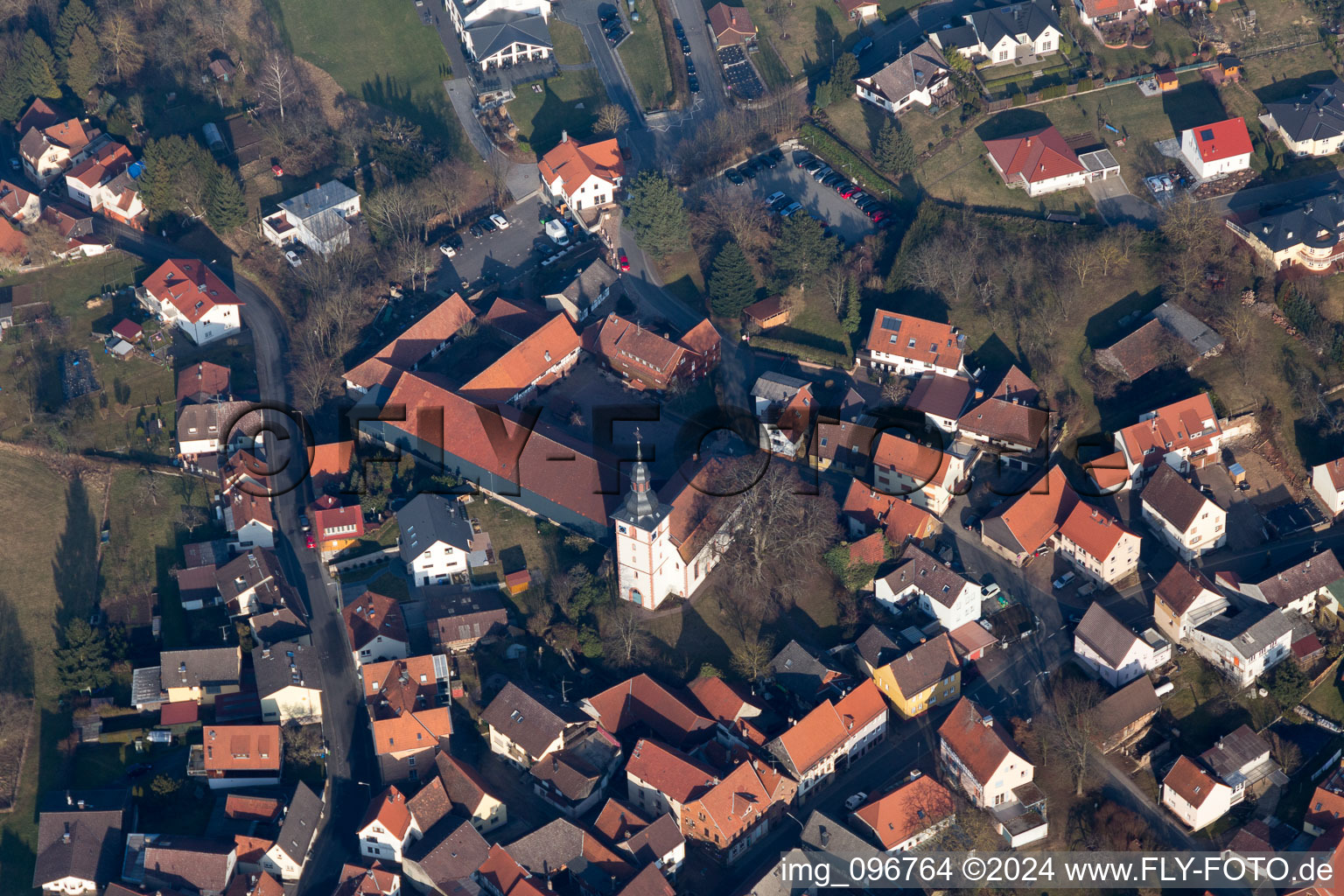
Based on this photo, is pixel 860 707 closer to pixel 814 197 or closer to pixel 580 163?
pixel 814 197

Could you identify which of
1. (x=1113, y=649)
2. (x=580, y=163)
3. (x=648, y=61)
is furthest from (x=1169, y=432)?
(x=648, y=61)

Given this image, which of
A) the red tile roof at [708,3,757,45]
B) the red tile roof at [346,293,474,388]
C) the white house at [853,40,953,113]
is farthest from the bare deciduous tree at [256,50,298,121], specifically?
the white house at [853,40,953,113]

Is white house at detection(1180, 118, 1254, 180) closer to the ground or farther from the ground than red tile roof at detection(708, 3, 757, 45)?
→ closer to the ground

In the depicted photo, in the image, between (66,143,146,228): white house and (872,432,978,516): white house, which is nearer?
(872,432,978,516): white house

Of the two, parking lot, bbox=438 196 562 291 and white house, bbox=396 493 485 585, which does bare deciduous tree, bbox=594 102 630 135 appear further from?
white house, bbox=396 493 485 585

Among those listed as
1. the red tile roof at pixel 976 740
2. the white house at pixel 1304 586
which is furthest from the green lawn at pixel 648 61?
the white house at pixel 1304 586

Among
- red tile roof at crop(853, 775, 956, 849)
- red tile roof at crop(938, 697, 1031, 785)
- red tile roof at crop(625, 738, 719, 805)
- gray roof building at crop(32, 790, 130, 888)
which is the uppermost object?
gray roof building at crop(32, 790, 130, 888)
